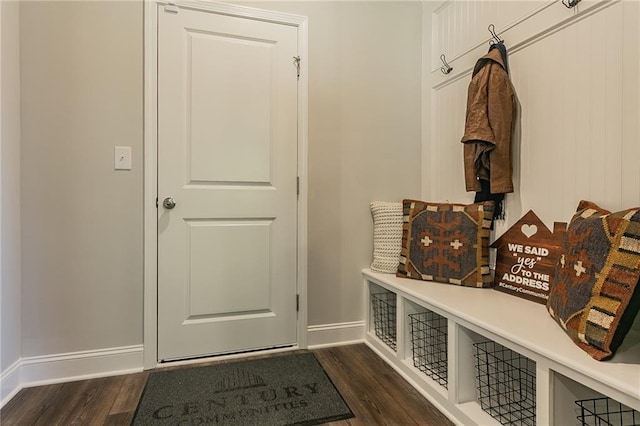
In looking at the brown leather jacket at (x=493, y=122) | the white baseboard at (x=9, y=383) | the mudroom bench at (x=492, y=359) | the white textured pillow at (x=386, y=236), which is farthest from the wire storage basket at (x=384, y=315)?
the white baseboard at (x=9, y=383)

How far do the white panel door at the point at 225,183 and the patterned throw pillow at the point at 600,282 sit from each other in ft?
4.81

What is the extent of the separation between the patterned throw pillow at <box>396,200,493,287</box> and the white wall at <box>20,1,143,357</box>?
5.13 ft

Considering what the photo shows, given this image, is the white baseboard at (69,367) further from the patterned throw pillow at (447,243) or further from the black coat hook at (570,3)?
the black coat hook at (570,3)

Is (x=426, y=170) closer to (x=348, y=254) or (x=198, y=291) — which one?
(x=348, y=254)

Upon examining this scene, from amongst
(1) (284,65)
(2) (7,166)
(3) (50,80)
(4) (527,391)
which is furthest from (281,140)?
(4) (527,391)

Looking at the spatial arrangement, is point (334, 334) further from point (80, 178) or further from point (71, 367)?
point (80, 178)

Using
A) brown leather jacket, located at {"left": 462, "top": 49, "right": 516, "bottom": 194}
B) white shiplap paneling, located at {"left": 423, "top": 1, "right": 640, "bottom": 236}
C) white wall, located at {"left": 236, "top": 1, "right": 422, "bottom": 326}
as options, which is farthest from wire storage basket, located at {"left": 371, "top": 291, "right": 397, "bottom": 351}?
brown leather jacket, located at {"left": 462, "top": 49, "right": 516, "bottom": 194}

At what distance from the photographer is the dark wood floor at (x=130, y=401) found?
1.52 m

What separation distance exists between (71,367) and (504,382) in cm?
220

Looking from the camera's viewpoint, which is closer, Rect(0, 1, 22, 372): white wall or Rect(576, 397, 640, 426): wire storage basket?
Rect(576, 397, 640, 426): wire storage basket

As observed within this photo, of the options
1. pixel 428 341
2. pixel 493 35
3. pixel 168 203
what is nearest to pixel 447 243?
pixel 428 341

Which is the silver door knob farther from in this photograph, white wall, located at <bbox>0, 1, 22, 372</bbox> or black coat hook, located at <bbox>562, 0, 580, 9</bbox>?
black coat hook, located at <bbox>562, 0, 580, 9</bbox>

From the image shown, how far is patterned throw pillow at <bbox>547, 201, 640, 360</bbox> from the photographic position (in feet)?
3.33

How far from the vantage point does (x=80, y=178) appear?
6.19ft
